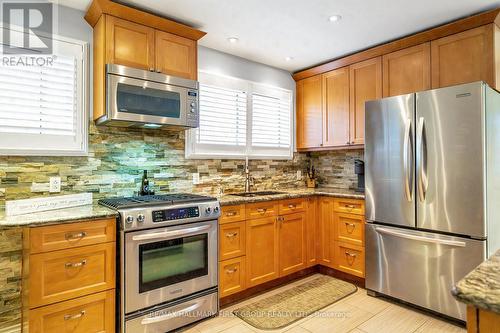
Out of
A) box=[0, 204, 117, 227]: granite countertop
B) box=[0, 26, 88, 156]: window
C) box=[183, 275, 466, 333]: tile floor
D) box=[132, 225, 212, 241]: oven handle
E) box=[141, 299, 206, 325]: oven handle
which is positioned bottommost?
box=[183, 275, 466, 333]: tile floor

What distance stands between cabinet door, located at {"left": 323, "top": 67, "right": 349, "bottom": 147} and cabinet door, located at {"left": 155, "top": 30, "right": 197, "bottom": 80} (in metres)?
1.77

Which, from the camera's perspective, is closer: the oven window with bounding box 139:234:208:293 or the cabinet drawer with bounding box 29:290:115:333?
the cabinet drawer with bounding box 29:290:115:333

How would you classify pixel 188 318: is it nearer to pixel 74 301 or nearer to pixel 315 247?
pixel 74 301

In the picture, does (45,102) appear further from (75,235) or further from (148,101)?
(75,235)

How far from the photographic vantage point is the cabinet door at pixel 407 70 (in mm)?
2932

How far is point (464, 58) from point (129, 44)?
285 centimetres

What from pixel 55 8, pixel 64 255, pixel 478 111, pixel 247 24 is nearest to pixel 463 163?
pixel 478 111

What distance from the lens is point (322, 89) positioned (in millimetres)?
3900

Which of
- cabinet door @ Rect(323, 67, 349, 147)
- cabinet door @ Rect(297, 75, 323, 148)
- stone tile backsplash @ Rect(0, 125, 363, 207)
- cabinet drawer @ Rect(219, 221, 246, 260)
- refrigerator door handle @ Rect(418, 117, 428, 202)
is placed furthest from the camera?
cabinet door @ Rect(297, 75, 323, 148)

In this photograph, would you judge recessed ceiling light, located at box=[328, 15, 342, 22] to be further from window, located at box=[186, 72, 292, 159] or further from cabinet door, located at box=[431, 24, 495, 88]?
window, located at box=[186, 72, 292, 159]

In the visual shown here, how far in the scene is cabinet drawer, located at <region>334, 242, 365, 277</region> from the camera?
3.16 meters

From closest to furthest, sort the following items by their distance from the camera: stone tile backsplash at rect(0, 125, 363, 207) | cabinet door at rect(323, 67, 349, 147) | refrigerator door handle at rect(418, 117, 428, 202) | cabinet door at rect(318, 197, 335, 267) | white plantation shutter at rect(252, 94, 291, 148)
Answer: stone tile backsplash at rect(0, 125, 363, 207)
refrigerator door handle at rect(418, 117, 428, 202)
cabinet door at rect(318, 197, 335, 267)
cabinet door at rect(323, 67, 349, 147)
white plantation shutter at rect(252, 94, 291, 148)

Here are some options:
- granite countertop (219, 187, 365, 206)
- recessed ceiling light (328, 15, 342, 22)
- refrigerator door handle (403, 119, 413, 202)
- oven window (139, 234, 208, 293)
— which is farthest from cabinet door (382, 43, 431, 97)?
oven window (139, 234, 208, 293)

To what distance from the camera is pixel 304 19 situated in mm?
2699
